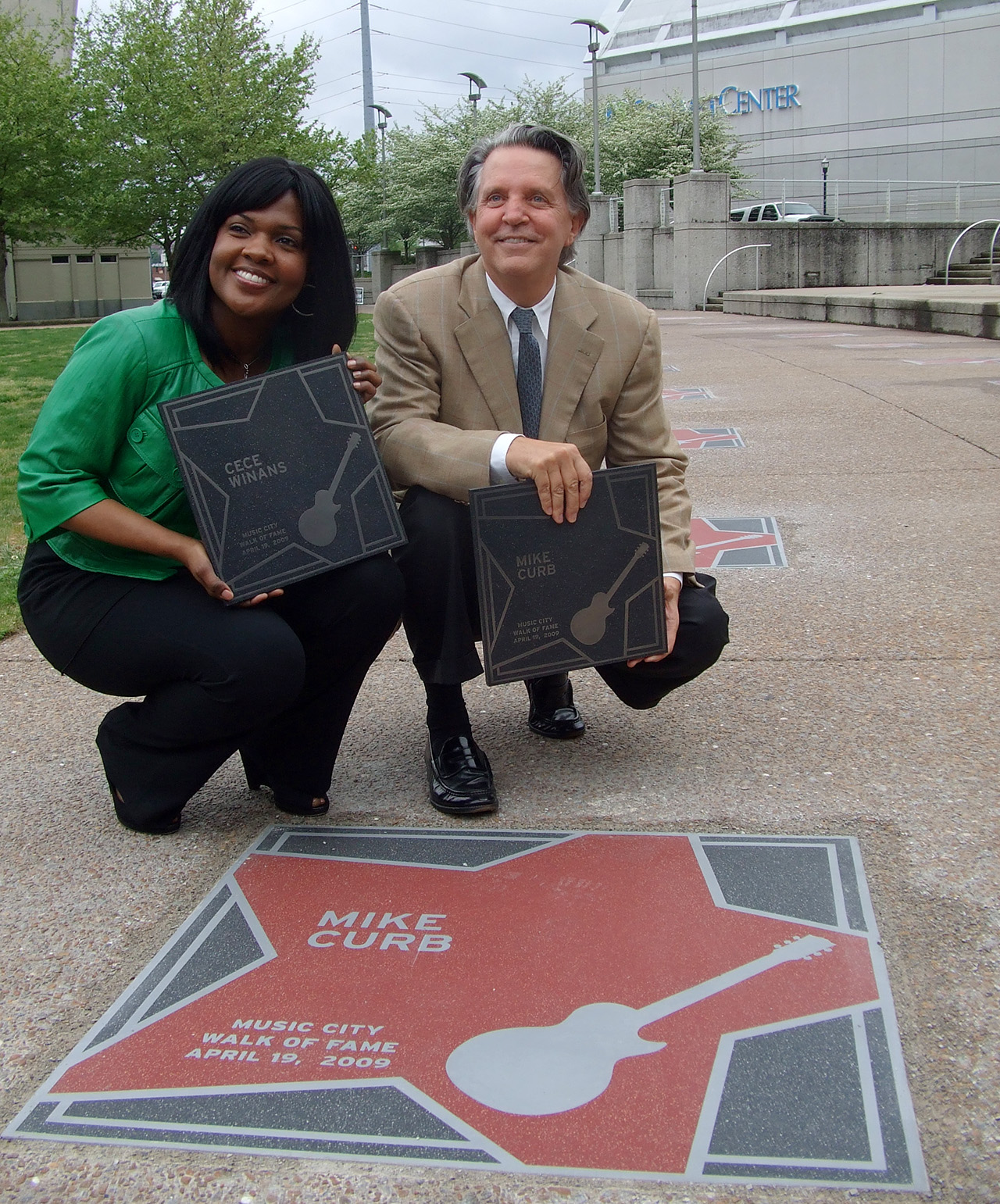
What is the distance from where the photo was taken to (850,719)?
11.0 feet

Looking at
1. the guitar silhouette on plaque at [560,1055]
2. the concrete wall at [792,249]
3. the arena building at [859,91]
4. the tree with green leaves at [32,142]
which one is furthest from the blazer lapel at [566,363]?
the arena building at [859,91]

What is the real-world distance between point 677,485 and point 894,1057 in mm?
1531

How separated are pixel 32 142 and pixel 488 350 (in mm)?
35543

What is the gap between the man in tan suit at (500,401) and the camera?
9.41ft

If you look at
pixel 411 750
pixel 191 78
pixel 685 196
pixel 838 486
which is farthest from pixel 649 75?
pixel 411 750

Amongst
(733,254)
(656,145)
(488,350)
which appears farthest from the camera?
(656,145)

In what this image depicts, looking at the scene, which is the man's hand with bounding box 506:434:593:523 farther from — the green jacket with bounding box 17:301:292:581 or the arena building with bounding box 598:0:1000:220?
the arena building with bounding box 598:0:1000:220

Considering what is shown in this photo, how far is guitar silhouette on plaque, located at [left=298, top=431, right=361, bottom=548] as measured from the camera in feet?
8.78

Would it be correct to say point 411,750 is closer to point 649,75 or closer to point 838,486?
point 838,486

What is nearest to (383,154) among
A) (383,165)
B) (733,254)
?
(383,165)

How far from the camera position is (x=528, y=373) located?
305 centimetres

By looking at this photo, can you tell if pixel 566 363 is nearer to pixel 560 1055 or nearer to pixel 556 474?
pixel 556 474

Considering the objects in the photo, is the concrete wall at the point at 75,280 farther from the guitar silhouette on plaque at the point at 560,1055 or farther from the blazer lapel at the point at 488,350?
the guitar silhouette on plaque at the point at 560,1055

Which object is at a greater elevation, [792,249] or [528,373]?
[792,249]
